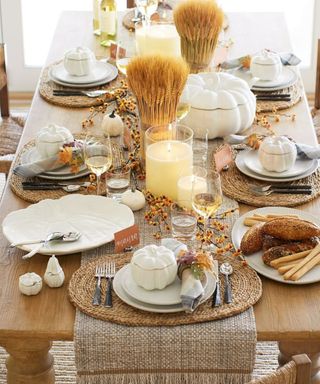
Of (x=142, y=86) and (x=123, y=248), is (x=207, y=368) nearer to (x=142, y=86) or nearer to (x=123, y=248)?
(x=123, y=248)

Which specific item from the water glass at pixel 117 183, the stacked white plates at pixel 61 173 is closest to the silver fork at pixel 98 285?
the water glass at pixel 117 183

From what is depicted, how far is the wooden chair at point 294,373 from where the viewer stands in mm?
1349

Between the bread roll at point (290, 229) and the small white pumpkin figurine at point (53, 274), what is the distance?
48 centimetres

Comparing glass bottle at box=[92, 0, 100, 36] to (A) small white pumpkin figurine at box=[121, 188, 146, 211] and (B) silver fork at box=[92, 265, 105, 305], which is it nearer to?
(A) small white pumpkin figurine at box=[121, 188, 146, 211]

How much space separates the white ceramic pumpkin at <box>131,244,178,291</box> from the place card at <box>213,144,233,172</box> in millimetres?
565

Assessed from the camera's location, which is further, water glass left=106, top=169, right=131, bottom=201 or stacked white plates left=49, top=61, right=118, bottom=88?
stacked white plates left=49, top=61, right=118, bottom=88

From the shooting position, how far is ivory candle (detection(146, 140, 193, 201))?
7.38 feet

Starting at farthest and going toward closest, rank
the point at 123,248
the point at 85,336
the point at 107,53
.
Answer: the point at 107,53 → the point at 123,248 → the point at 85,336

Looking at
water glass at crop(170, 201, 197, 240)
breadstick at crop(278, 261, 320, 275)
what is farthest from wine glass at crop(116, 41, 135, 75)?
breadstick at crop(278, 261, 320, 275)

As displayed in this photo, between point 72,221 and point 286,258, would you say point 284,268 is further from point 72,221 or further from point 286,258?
point 72,221

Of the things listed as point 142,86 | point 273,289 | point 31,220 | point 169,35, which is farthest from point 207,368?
point 169,35

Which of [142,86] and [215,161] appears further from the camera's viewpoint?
[215,161]

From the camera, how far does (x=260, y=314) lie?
184 centimetres

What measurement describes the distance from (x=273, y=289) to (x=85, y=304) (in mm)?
412
